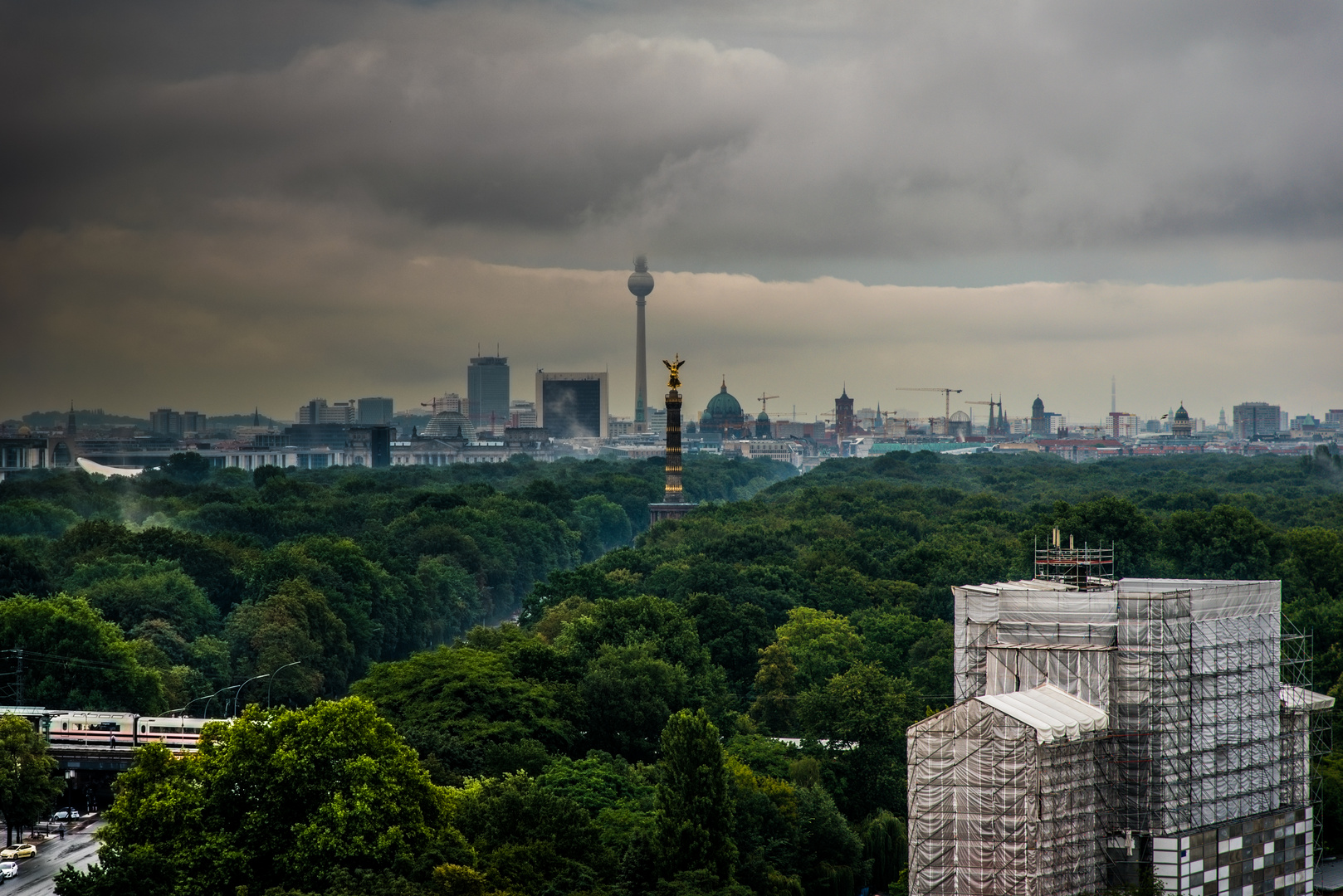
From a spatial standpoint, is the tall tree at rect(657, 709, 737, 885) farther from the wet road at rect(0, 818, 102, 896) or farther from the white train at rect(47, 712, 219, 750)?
the white train at rect(47, 712, 219, 750)

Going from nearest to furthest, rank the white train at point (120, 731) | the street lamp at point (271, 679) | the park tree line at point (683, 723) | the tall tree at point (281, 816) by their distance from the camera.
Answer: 1. the tall tree at point (281, 816)
2. the park tree line at point (683, 723)
3. the white train at point (120, 731)
4. the street lamp at point (271, 679)

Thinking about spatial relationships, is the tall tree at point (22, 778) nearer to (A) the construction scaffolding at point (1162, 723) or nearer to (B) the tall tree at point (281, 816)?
(B) the tall tree at point (281, 816)

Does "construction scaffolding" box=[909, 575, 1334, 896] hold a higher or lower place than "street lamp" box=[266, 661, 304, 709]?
higher

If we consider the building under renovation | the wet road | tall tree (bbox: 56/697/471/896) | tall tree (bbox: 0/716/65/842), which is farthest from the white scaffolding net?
tall tree (bbox: 0/716/65/842)

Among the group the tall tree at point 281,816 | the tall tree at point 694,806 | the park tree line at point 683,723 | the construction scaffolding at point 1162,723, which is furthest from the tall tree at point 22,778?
the construction scaffolding at point 1162,723

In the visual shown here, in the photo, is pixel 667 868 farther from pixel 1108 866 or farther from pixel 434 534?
pixel 434 534

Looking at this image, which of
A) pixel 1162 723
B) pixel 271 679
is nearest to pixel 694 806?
pixel 1162 723
